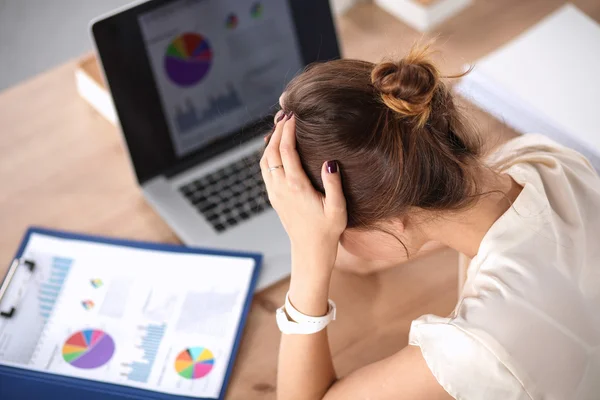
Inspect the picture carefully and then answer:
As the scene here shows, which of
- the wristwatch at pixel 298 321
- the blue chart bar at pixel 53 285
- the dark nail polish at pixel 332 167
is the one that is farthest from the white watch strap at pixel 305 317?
the blue chart bar at pixel 53 285

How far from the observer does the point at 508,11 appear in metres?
1.49

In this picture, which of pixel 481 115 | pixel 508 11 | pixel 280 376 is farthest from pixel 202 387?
pixel 508 11

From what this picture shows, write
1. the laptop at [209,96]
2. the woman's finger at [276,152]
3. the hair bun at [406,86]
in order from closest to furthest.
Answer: the hair bun at [406,86] < the woman's finger at [276,152] < the laptop at [209,96]

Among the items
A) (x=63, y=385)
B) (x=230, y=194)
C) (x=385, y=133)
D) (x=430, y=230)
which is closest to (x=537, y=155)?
(x=430, y=230)

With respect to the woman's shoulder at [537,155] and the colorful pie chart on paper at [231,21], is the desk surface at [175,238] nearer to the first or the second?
the woman's shoulder at [537,155]

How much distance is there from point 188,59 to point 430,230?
19.5 inches

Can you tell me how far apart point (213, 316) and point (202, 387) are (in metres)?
0.11

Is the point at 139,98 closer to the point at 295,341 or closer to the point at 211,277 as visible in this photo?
the point at 211,277

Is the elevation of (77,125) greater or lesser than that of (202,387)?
greater

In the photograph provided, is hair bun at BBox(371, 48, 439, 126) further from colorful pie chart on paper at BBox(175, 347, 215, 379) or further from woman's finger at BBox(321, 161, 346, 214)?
colorful pie chart on paper at BBox(175, 347, 215, 379)

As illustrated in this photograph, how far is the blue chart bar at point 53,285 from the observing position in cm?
110

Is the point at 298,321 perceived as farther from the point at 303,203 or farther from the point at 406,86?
the point at 406,86

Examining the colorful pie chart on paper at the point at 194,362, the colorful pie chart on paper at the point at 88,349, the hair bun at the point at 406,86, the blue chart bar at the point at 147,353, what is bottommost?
the colorful pie chart on paper at the point at 194,362

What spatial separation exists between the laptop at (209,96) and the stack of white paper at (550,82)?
28 cm
